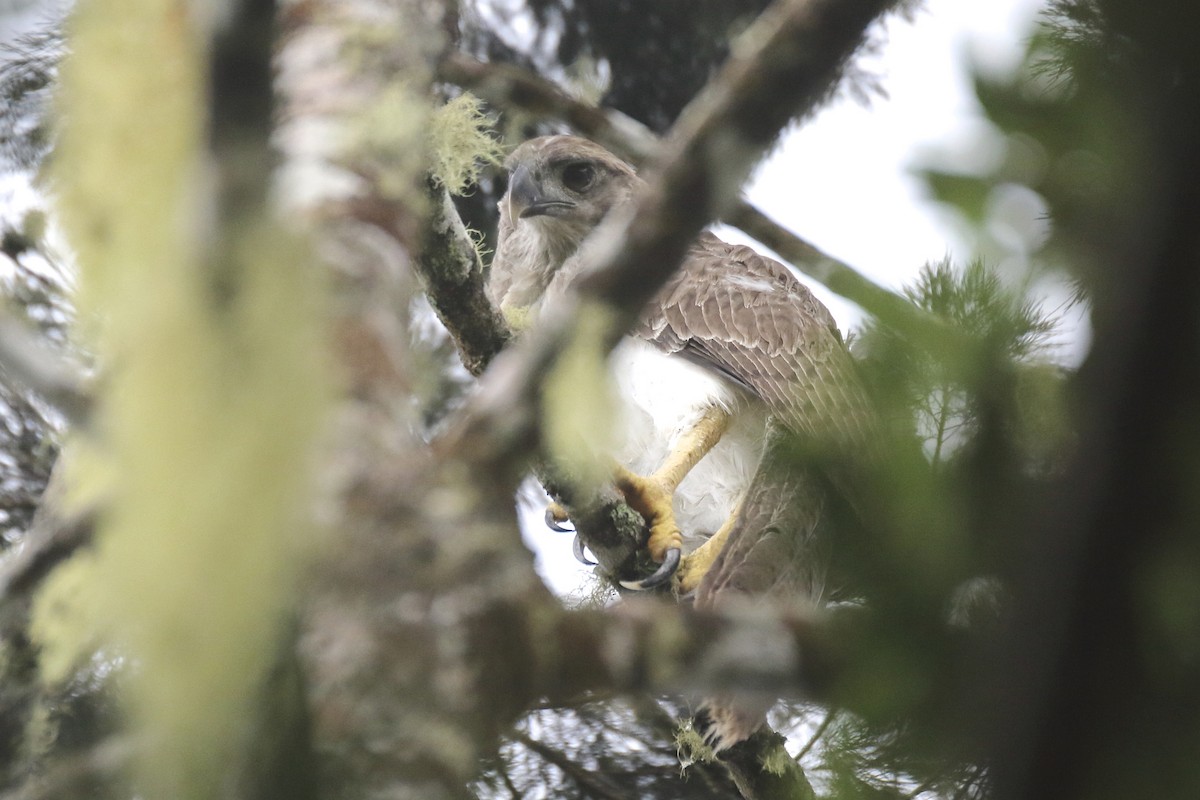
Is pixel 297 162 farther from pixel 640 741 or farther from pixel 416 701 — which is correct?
pixel 640 741

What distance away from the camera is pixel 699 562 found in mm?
4395

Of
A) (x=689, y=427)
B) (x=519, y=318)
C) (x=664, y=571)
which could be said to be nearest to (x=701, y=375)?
(x=689, y=427)

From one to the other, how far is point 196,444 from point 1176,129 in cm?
97

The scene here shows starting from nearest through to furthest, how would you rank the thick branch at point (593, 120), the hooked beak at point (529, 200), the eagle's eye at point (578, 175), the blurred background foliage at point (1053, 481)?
1. the blurred background foliage at point (1053, 481)
2. the thick branch at point (593, 120)
3. the hooked beak at point (529, 200)
4. the eagle's eye at point (578, 175)

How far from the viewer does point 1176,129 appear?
862 millimetres

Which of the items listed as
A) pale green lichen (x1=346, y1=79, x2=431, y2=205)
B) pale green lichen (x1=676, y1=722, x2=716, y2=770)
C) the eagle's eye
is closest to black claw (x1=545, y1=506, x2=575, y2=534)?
pale green lichen (x1=676, y1=722, x2=716, y2=770)

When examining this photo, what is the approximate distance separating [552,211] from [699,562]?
6.20 feet

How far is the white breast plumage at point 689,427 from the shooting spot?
4.84 meters

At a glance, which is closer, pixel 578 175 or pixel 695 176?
pixel 695 176

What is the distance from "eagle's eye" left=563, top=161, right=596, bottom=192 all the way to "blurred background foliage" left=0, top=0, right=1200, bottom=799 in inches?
168

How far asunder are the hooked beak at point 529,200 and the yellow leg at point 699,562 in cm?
172

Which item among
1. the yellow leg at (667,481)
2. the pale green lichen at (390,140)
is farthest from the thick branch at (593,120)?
the pale green lichen at (390,140)

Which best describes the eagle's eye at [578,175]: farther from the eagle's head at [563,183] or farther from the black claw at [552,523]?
the black claw at [552,523]

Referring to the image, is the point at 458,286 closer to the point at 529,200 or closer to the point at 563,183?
the point at 529,200
